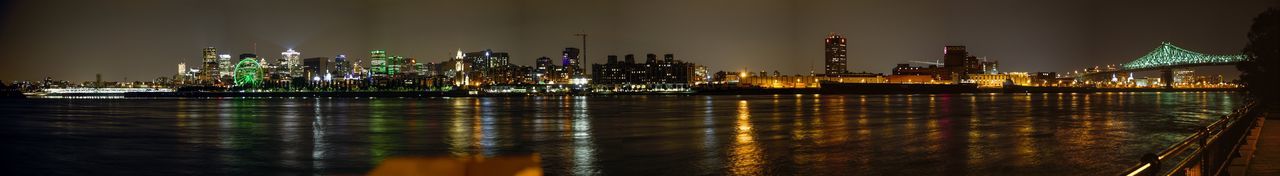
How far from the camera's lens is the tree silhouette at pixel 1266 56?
116ft

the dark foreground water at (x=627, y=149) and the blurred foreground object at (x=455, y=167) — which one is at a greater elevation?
the blurred foreground object at (x=455, y=167)

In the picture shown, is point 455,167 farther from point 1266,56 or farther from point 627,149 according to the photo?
point 1266,56

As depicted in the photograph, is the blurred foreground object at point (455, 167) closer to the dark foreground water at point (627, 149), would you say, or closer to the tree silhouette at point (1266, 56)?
the dark foreground water at point (627, 149)

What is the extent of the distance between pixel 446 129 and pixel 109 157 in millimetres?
13998

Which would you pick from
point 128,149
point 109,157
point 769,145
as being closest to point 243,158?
point 109,157

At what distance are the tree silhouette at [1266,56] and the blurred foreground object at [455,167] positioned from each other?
113ft

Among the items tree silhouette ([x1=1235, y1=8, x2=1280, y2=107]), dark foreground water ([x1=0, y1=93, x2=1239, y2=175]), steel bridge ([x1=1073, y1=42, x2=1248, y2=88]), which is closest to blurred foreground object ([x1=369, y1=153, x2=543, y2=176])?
dark foreground water ([x1=0, y1=93, x2=1239, y2=175])

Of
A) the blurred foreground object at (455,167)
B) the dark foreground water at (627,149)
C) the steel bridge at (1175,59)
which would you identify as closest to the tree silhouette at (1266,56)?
the dark foreground water at (627,149)

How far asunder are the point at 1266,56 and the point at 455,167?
136ft

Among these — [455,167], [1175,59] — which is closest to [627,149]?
[455,167]

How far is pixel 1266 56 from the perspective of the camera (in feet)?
124

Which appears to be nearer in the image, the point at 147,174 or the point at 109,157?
the point at 147,174

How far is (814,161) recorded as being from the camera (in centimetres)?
1931

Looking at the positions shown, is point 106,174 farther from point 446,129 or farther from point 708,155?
point 446,129
